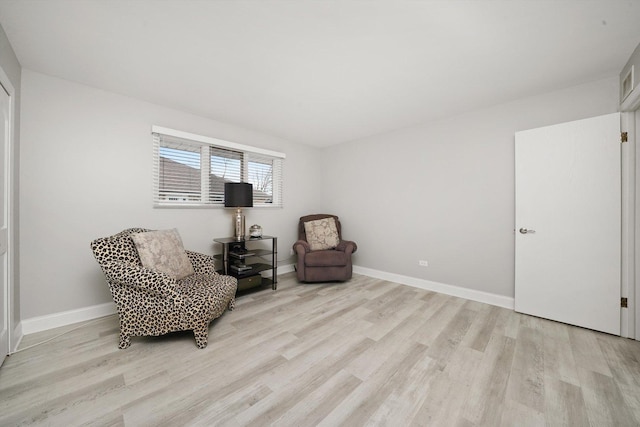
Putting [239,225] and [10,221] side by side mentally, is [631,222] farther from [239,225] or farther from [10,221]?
[10,221]

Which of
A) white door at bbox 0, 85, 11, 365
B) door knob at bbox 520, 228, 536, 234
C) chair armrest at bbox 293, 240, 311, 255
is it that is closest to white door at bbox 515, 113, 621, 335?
door knob at bbox 520, 228, 536, 234

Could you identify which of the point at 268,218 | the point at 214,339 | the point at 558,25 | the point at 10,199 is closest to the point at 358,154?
the point at 268,218

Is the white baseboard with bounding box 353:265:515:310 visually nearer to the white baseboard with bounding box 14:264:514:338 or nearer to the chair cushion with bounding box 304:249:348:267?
the white baseboard with bounding box 14:264:514:338

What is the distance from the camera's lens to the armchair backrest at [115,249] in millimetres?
1916

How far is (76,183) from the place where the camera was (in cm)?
236

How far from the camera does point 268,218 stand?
3.98 meters

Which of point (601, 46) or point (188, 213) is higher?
point (601, 46)

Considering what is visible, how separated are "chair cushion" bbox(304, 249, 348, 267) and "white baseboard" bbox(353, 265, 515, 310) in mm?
768

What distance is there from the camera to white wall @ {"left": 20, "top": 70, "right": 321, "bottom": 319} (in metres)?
2.16

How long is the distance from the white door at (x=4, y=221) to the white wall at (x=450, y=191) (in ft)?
13.1

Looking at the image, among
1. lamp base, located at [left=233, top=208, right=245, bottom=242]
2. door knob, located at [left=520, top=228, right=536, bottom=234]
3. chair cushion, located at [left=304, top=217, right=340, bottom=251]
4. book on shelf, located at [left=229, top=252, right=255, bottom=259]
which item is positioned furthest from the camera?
chair cushion, located at [left=304, top=217, right=340, bottom=251]

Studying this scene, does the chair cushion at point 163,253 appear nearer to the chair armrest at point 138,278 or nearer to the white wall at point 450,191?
the chair armrest at point 138,278

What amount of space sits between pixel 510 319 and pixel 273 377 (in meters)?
2.54

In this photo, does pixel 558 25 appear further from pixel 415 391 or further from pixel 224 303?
pixel 224 303
